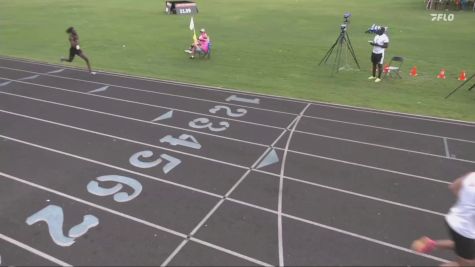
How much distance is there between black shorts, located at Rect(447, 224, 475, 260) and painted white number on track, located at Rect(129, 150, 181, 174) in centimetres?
540

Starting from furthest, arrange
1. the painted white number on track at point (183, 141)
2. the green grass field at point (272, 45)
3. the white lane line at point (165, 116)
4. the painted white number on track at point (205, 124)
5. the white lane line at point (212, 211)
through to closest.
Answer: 1. the green grass field at point (272, 45)
2. the white lane line at point (165, 116)
3. the painted white number on track at point (205, 124)
4. the painted white number on track at point (183, 141)
5. the white lane line at point (212, 211)

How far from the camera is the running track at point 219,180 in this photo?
6.31 meters

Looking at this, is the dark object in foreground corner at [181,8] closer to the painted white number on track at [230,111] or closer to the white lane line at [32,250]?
the painted white number on track at [230,111]

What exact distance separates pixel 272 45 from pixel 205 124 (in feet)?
35.6

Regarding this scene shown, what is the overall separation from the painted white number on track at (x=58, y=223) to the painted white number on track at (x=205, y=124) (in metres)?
4.30

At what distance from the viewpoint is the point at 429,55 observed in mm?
18156

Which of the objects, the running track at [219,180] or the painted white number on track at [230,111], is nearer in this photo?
the running track at [219,180]

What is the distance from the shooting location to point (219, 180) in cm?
823

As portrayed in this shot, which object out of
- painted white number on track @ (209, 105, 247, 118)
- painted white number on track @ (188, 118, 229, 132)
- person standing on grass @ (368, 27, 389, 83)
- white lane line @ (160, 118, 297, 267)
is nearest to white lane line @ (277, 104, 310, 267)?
white lane line @ (160, 118, 297, 267)

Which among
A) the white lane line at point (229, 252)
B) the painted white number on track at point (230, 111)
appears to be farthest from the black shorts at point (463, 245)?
the painted white number on track at point (230, 111)

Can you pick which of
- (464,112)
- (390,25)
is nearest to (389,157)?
(464,112)

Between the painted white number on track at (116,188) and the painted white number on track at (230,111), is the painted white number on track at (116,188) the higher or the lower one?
the lower one

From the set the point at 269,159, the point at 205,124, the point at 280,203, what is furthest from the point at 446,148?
the point at 205,124

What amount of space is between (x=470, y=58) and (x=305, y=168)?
41.3 ft
